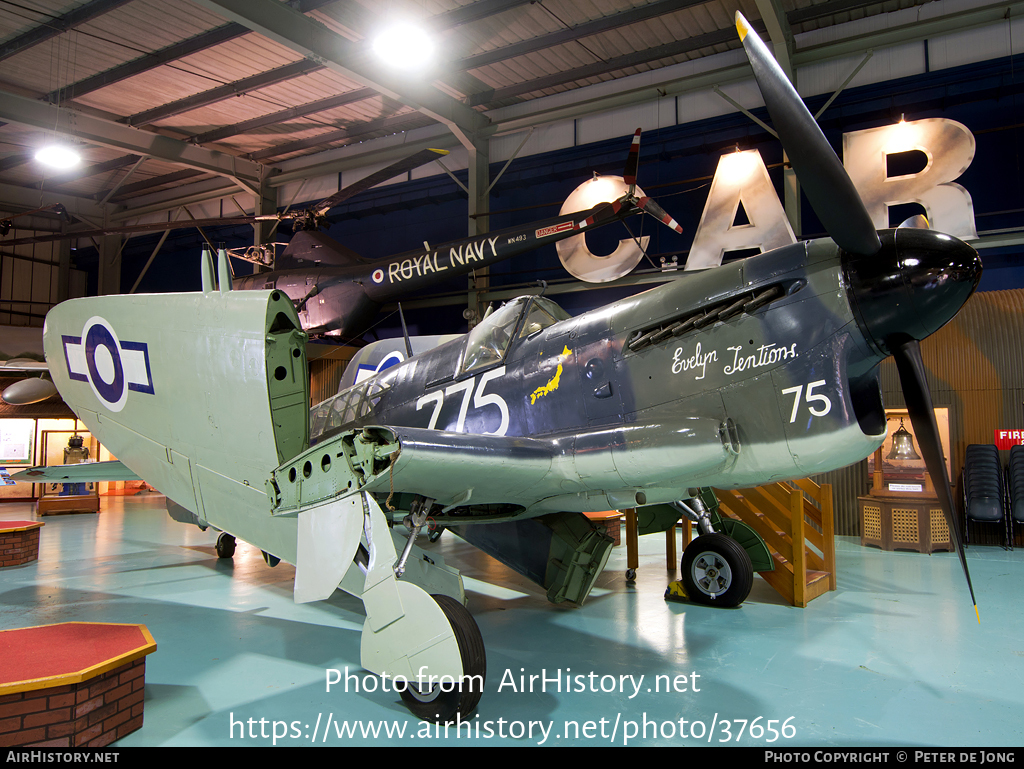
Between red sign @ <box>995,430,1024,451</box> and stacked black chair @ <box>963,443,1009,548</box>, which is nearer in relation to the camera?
stacked black chair @ <box>963,443,1009,548</box>

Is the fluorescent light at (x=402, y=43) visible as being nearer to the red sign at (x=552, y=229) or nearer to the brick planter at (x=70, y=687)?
the red sign at (x=552, y=229)

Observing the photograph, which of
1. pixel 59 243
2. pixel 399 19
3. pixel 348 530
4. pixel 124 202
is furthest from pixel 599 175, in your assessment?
pixel 59 243

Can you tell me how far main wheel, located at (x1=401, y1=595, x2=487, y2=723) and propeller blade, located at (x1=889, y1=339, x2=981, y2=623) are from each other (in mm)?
2644

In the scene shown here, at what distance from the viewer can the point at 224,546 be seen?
7832 mm

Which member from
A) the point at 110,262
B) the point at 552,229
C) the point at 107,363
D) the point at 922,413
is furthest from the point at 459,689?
the point at 110,262

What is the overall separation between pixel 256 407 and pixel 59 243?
23.1 meters

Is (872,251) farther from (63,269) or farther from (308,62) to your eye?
(63,269)

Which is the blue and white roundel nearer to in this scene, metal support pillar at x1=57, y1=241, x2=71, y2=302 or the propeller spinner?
the propeller spinner

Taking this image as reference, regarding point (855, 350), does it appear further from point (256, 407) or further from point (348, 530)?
point (256, 407)

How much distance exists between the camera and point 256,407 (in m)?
3.67

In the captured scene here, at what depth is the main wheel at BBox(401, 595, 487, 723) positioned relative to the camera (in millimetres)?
3062

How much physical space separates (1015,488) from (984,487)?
0.39 meters

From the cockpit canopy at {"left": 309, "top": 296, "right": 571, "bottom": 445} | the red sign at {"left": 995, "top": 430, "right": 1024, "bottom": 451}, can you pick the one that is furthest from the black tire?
the red sign at {"left": 995, "top": 430, "right": 1024, "bottom": 451}
